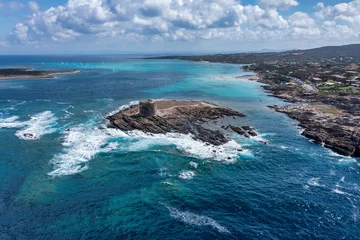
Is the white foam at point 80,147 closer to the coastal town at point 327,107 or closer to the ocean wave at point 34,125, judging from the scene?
the ocean wave at point 34,125

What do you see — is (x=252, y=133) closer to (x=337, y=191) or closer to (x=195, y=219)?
(x=337, y=191)

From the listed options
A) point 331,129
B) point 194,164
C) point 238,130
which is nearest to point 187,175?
point 194,164

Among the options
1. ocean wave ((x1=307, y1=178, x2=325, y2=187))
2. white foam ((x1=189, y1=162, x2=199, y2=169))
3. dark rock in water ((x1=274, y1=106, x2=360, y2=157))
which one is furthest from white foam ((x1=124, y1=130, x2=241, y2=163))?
dark rock in water ((x1=274, y1=106, x2=360, y2=157))

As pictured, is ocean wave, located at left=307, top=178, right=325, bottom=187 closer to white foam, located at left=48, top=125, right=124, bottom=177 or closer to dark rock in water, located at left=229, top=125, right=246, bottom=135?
dark rock in water, located at left=229, top=125, right=246, bottom=135

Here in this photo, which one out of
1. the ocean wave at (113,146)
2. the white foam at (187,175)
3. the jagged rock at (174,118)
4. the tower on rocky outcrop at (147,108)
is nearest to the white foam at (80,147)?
the ocean wave at (113,146)

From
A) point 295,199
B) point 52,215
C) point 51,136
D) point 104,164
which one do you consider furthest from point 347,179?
point 51,136

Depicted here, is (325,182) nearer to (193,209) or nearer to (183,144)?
(193,209)
